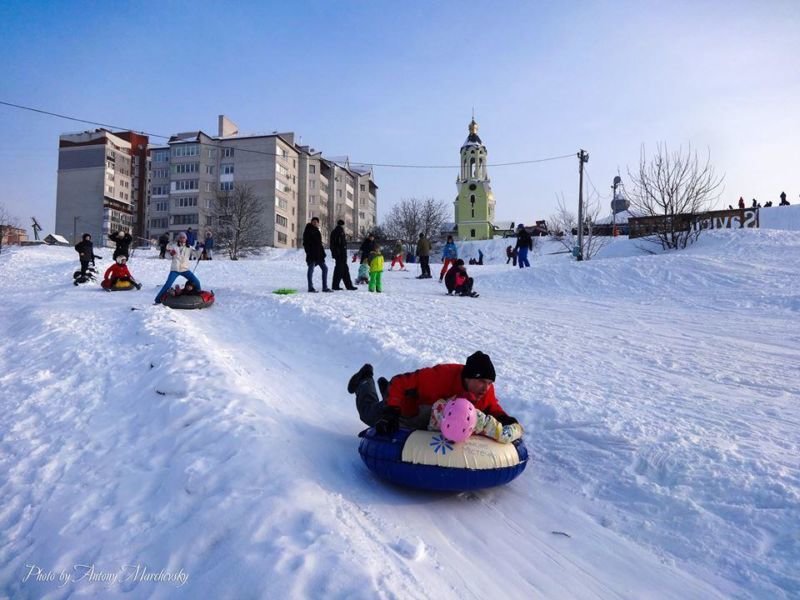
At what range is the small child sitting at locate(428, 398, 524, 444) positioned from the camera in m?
3.98

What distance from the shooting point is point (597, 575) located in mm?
3217

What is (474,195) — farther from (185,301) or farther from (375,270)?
(185,301)

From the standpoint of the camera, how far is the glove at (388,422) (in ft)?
13.3

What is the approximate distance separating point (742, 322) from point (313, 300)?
893 centimetres

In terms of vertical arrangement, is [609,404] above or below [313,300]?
below

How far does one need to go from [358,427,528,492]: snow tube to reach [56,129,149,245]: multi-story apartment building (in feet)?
235

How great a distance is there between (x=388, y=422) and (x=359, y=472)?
56cm

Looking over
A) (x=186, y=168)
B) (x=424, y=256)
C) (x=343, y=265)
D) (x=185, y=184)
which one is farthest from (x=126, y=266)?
(x=186, y=168)

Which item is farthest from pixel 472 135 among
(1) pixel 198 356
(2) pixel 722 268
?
(1) pixel 198 356

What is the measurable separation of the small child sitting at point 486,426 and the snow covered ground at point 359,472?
50cm

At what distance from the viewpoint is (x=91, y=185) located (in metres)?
68.2

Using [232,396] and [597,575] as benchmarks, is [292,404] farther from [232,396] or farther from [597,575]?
[597,575]

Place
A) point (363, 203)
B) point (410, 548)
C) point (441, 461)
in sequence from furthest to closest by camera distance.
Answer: point (363, 203), point (441, 461), point (410, 548)

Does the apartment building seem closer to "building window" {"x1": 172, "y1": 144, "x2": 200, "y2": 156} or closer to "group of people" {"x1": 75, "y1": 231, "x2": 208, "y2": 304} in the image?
"building window" {"x1": 172, "y1": 144, "x2": 200, "y2": 156}
